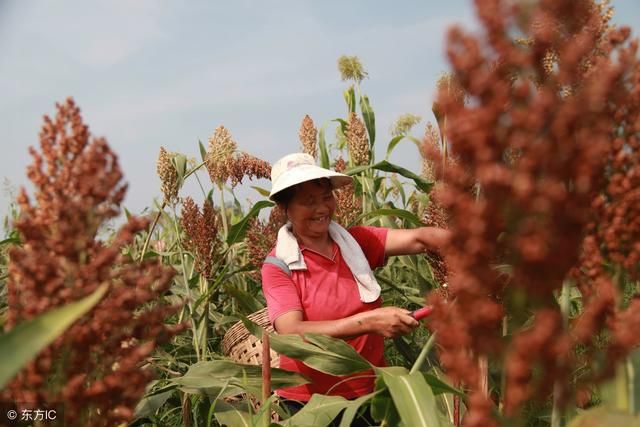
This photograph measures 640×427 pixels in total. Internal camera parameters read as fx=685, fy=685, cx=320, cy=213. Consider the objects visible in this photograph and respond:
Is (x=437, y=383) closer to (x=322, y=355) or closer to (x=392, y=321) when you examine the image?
(x=322, y=355)

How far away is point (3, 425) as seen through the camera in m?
1.23

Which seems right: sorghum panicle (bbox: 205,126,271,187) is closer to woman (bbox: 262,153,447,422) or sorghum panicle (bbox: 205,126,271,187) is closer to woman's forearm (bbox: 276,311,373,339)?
woman (bbox: 262,153,447,422)

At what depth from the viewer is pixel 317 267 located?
2.86 metres

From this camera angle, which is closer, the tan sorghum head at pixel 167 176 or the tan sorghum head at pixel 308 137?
the tan sorghum head at pixel 167 176

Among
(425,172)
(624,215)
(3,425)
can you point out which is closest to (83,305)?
(3,425)

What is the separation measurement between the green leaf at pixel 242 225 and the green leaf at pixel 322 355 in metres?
1.21

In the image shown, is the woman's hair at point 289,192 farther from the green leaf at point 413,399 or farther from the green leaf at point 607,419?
the green leaf at point 607,419

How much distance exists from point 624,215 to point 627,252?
0.08 meters

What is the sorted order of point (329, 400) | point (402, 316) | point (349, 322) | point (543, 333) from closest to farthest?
point (543, 333), point (329, 400), point (402, 316), point (349, 322)

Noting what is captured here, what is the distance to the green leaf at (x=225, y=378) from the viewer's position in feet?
7.41

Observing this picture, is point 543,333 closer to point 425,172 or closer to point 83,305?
point 83,305

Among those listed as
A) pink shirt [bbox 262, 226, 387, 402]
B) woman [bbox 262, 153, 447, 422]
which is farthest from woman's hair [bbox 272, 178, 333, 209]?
pink shirt [bbox 262, 226, 387, 402]

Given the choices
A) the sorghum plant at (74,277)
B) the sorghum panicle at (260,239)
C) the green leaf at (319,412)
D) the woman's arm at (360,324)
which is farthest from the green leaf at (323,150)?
the sorghum plant at (74,277)

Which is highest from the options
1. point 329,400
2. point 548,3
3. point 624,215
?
point 548,3
